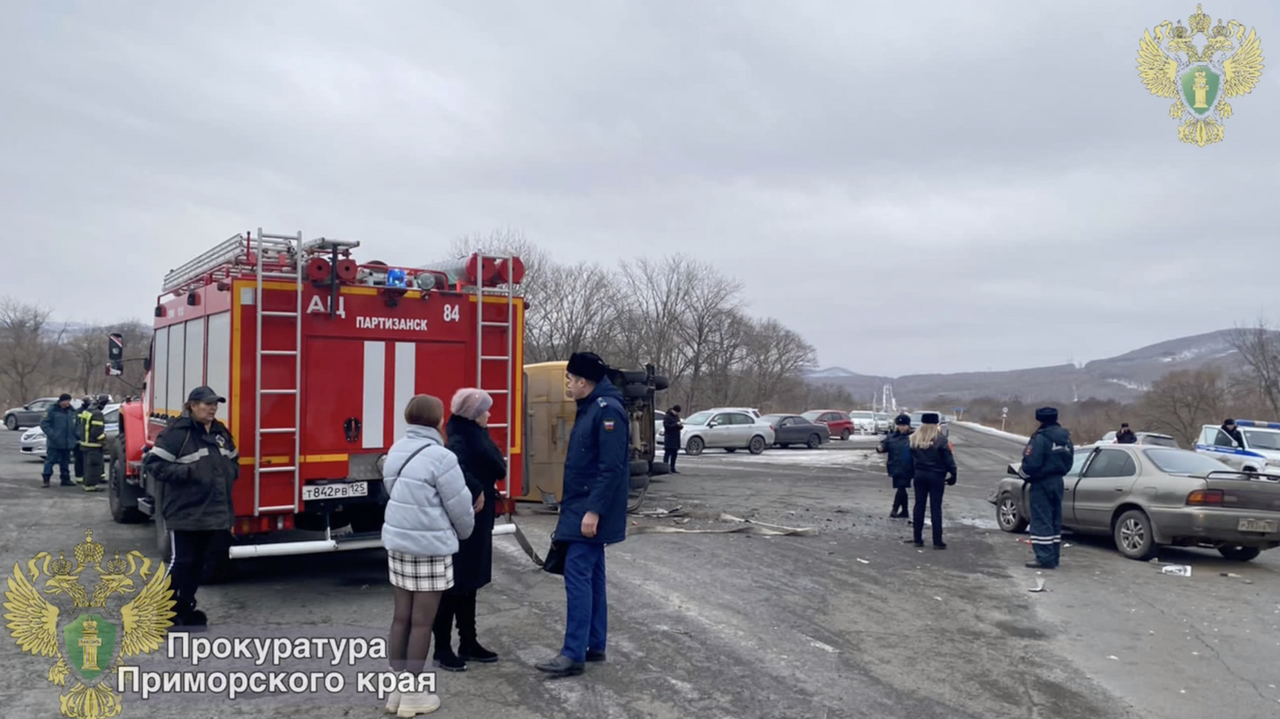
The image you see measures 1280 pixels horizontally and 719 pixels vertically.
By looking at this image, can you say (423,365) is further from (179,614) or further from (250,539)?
(179,614)

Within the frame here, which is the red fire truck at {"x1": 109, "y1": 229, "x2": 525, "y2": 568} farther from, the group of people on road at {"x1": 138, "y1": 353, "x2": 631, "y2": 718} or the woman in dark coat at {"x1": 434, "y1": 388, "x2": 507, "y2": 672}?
the woman in dark coat at {"x1": 434, "y1": 388, "x2": 507, "y2": 672}

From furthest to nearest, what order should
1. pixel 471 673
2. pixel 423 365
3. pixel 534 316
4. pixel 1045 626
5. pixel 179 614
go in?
pixel 534 316
pixel 423 365
pixel 1045 626
pixel 179 614
pixel 471 673

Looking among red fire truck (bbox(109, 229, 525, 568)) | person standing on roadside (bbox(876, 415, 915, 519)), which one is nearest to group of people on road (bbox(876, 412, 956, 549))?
person standing on roadside (bbox(876, 415, 915, 519))

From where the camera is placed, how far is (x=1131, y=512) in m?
11.3

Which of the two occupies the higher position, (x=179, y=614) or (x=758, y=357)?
(x=758, y=357)

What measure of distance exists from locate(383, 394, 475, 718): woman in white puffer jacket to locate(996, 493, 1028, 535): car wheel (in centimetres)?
1029

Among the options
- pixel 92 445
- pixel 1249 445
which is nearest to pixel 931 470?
pixel 92 445

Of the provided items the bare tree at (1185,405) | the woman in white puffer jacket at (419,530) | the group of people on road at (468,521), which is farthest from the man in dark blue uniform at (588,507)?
the bare tree at (1185,405)

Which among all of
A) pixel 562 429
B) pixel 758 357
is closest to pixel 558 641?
pixel 562 429

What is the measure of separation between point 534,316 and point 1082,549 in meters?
36.8

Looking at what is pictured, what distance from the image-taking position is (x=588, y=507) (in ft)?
18.6

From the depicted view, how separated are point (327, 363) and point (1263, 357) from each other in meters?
57.2

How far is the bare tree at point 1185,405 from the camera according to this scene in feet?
142

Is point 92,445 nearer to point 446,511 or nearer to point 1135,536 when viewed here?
point 446,511
